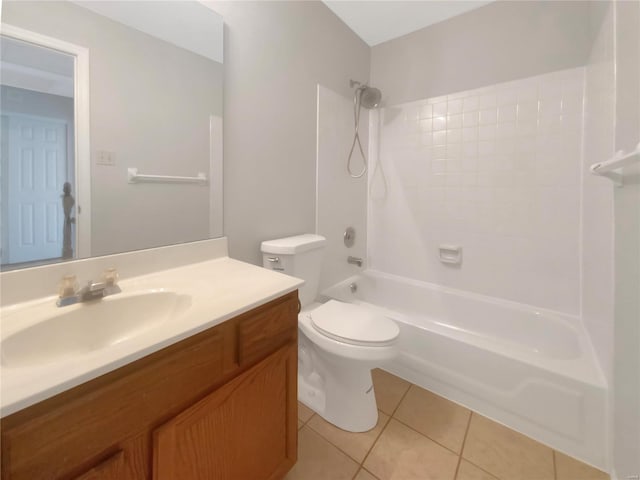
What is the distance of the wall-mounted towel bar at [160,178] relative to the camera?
1.03 meters

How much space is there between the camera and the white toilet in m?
1.21

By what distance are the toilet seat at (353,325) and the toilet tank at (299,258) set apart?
5.4 inches

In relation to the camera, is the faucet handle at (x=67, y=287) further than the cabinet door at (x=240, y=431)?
Yes

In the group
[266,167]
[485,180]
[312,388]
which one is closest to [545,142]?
[485,180]

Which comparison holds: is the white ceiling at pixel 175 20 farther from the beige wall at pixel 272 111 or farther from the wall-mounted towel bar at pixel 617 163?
the wall-mounted towel bar at pixel 617 163

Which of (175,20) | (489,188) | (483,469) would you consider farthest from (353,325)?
(175,20)

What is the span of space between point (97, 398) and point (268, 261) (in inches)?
38.2

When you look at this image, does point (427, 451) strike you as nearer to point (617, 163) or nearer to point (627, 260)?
point (627, 260)

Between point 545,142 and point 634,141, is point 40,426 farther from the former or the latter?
point 545,142

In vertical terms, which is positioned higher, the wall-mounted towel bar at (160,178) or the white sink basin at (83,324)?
the wall-mounted towel bar at (160,178)

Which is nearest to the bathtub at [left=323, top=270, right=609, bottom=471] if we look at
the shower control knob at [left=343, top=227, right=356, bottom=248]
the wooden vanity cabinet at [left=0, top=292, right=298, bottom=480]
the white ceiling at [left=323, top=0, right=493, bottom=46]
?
the shower control knob at [left=343, top=227, right=356, bottom=248]

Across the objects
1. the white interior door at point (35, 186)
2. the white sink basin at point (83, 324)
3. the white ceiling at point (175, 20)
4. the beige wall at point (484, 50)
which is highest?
the beige wall at point (484, 50)

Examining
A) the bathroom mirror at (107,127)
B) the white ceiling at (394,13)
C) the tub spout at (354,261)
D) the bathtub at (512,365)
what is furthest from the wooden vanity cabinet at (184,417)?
the white ceiling at (394,13)

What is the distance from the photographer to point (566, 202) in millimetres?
1642
